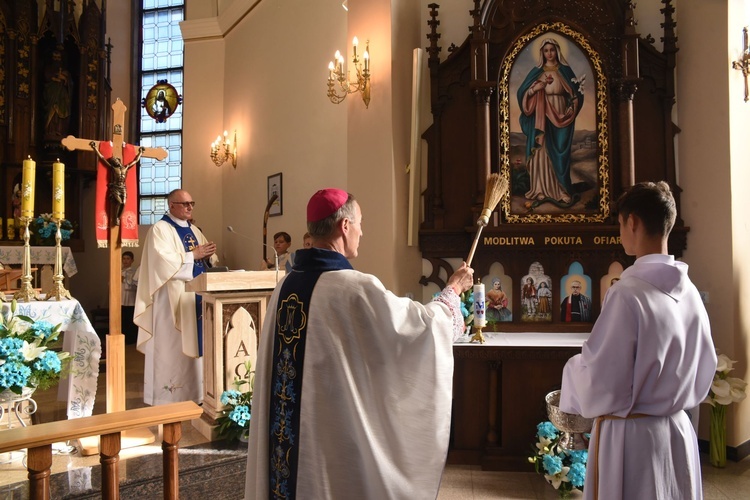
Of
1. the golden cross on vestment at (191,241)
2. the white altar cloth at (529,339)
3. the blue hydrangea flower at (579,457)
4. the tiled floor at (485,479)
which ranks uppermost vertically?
the golden cross on vestment at (191,241)

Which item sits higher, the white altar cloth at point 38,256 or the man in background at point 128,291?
the white altar cloth at point 38,256

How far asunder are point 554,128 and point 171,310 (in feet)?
11.7

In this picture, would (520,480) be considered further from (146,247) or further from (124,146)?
(124,146)

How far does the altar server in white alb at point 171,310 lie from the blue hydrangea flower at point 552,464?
2820mm

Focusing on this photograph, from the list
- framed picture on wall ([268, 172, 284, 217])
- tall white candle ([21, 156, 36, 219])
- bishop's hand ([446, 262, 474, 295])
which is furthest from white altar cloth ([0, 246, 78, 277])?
bishop's hand ([446, 262, 474, 295])

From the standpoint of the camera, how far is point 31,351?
332 cm

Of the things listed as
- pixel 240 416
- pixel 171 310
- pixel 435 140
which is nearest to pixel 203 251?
pixel 171 310

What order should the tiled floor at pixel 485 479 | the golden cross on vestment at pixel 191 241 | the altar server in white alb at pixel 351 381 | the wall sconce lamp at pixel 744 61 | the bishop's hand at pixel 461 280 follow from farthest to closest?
the golden cross on vestment at pixel 191 241 < the wall sconce lamp at pixel 744 61 < the tiled floor at pixel 485 479 < the bishop's hand at pixel 461 280 < the altar server in white alb at pixel 351 381

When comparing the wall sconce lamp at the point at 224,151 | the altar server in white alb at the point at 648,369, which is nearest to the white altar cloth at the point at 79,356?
the altar server in white alb at the point at 648,369

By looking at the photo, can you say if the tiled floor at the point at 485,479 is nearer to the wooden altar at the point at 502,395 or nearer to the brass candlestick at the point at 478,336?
the wooden altar at the point at 502,395

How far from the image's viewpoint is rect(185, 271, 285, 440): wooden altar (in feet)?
13.6

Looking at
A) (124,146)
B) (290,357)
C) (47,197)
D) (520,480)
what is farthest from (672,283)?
(47,197)

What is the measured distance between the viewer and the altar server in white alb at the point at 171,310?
15.7ft

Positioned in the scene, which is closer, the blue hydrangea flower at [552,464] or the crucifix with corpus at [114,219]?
the blue hydrangea flower at [552,464]
